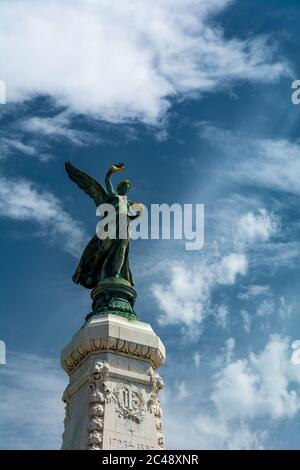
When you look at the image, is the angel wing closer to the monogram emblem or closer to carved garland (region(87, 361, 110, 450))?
carved garland (region(87, 361, 110, 450))

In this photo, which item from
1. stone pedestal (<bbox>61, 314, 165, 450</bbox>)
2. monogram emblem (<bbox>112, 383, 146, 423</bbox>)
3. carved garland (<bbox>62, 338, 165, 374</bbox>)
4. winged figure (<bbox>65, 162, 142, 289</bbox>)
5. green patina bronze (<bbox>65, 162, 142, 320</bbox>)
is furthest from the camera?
winged figure (<bbox>65, 162, 142, 289</bbox>)

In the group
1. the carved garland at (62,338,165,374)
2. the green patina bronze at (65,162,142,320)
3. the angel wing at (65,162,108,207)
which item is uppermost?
the angel wing at (65,162,108,207)

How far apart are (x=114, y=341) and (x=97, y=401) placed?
160 centimetres

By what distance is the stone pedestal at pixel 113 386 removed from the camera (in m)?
15.0

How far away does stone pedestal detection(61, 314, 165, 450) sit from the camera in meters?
15.0

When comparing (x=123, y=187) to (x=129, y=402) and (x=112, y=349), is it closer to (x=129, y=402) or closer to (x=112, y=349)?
(x=112, y=349)

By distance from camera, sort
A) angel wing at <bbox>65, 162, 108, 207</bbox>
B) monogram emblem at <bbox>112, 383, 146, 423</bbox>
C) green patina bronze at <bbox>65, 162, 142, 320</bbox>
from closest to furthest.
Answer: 1. monogram emblem at <bbox>112, 383, 146, 423</bbox>
2. green patina bronze at <bbox>65, 162, 142, 320</bbox>
3. angel wing at <bbox>65, 162, 108, 207</bbox>

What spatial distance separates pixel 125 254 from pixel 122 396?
4.76m

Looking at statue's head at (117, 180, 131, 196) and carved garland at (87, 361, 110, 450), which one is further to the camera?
statue's head at (117, 180, 131, 196)

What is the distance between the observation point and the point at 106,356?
16031 mm

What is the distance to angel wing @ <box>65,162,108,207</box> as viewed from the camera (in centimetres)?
1973

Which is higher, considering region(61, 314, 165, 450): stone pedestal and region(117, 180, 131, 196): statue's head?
region(117, 180, 131, 196): statue's head

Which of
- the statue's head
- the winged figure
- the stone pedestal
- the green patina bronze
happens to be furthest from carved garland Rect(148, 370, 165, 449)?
the statue's head
